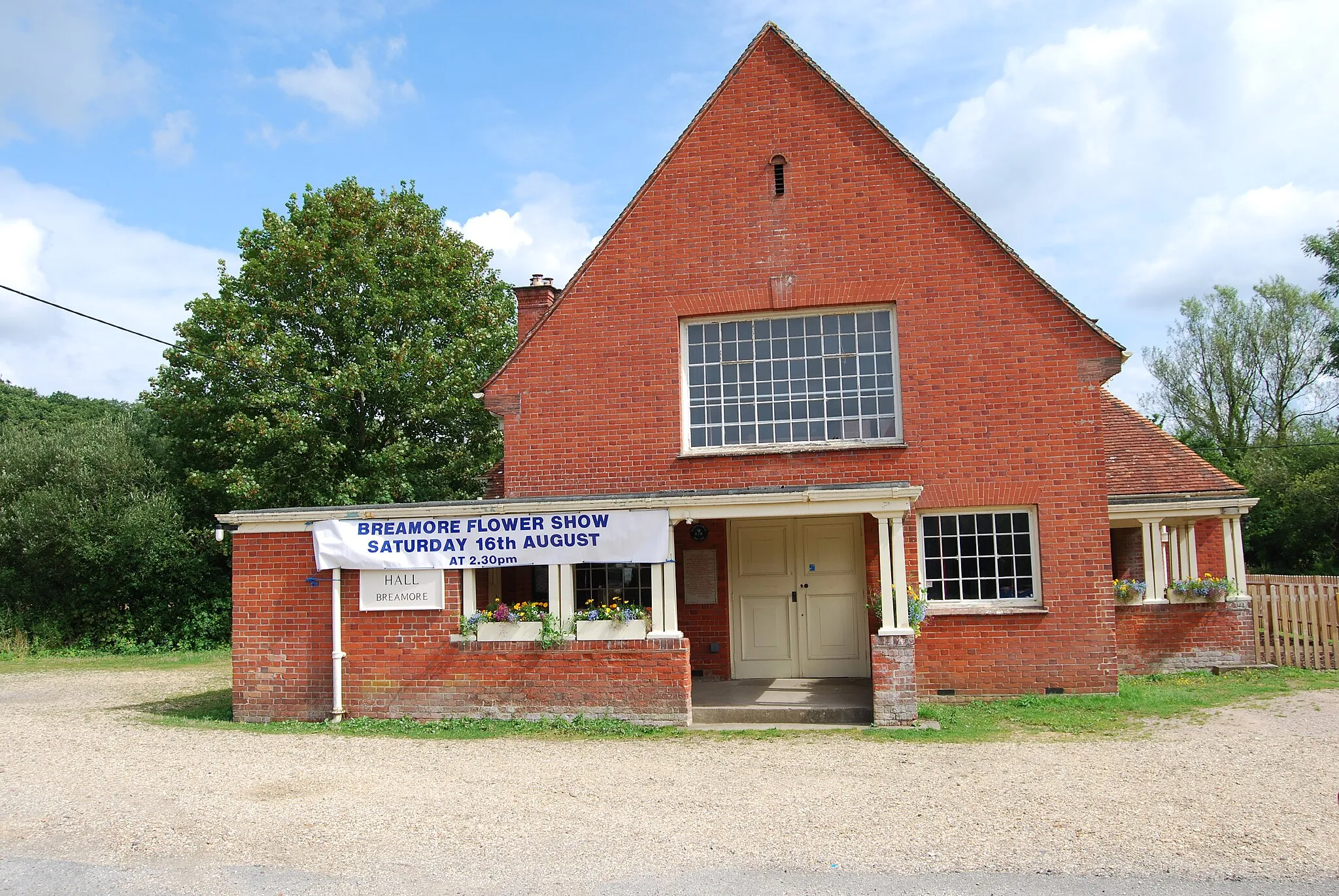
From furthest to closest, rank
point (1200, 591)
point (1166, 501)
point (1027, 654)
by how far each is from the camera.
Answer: point (1166, 501), point (1200, 591), point (1027, 654)

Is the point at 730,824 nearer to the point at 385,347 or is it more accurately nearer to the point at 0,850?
the point at 0,850

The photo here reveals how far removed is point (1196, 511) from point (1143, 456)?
1.38 meters

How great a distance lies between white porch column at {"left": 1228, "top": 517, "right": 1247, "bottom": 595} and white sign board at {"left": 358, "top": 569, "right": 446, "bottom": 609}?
11.9 meters

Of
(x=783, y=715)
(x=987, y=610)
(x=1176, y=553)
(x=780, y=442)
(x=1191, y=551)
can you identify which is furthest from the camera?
(x=1191, y=551)

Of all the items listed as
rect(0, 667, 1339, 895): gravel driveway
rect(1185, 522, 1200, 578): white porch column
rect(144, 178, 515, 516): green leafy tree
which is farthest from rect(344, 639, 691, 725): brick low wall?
rect(144, 178, 515, 516): green leafy tree

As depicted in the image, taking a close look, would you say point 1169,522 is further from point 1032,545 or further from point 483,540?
point 483,540

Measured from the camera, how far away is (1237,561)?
1516 cm

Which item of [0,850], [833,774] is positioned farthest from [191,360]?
[833,774]

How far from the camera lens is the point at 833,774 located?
28.1 feet

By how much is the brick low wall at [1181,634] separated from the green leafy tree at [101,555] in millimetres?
21260

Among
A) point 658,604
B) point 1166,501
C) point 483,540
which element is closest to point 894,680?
point 658,604

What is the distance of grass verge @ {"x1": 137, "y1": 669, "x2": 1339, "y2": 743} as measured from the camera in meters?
10.4

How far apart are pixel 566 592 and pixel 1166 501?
9430 millimetres

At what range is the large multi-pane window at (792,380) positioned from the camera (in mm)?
13234
